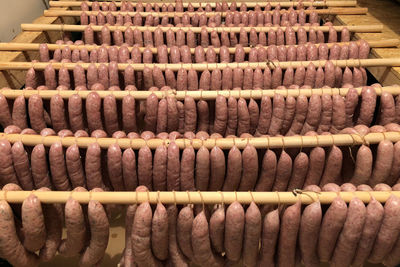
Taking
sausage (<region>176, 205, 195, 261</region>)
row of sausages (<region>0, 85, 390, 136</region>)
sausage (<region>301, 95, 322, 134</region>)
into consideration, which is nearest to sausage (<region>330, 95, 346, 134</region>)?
row of sausages (<region>0, 85, 390, 136</region>)

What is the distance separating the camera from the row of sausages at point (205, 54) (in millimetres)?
2969

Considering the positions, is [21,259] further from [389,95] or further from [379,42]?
[379,42]

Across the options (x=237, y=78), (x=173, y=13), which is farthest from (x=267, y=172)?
(x=173, y=13)

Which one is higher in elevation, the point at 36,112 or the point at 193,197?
the point at 36,112

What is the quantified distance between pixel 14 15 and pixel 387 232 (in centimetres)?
424

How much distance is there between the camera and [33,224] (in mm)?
1801

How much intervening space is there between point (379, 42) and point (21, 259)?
11.7 ft

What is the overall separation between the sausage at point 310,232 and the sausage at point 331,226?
35 mm

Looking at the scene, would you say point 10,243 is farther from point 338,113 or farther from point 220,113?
point 338,113

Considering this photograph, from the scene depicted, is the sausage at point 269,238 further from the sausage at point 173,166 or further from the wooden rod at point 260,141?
the sausage at point 173,166

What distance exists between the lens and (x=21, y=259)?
6.39 feet

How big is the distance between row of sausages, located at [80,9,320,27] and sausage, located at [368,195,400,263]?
8.20 feet

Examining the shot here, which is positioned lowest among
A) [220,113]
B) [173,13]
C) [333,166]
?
[333,166]

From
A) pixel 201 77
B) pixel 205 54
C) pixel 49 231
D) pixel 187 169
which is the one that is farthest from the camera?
pixel 205 54
